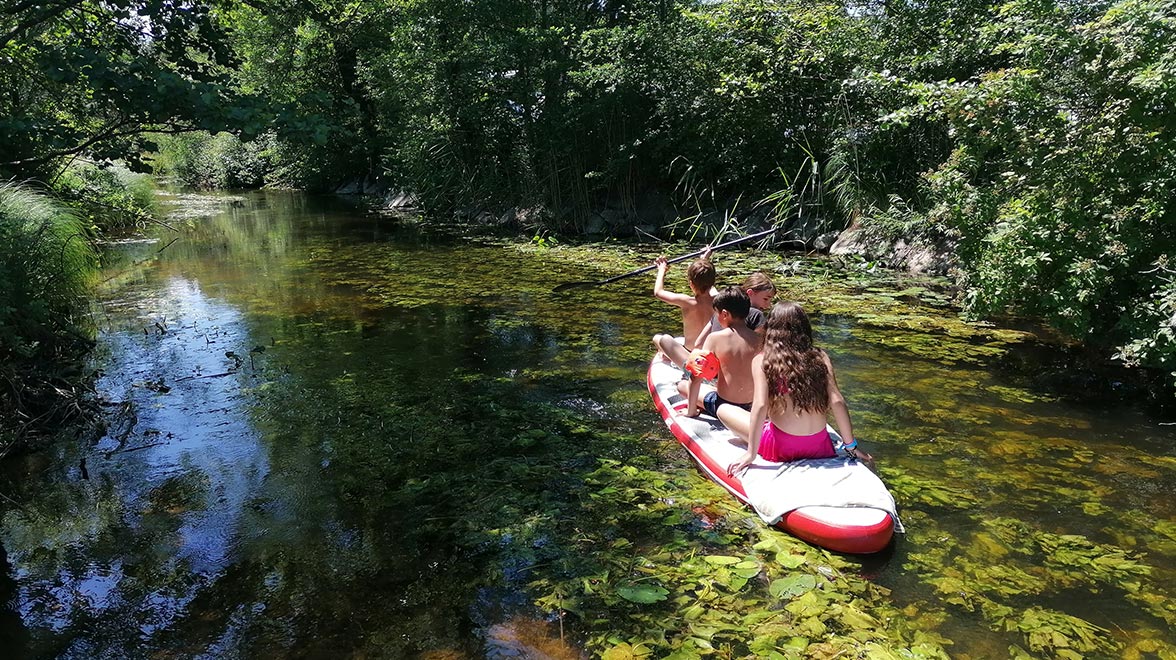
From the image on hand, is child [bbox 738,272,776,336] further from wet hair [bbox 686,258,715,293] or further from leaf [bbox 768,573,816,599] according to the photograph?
leaf [bbox 768,573,816,599]

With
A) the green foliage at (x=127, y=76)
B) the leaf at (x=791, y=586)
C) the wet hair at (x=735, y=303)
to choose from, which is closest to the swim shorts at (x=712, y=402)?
the wet hair at (x=735, y=303)

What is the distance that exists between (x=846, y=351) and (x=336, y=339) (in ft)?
17.5

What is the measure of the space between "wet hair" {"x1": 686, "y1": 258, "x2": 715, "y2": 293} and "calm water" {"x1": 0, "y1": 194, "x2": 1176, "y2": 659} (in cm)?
105

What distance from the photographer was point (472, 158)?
18.1 m

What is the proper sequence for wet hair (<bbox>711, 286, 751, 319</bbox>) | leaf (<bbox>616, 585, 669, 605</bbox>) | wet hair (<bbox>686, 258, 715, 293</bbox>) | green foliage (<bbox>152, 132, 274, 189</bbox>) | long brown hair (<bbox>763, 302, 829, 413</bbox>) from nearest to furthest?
1. leaf (<bbox>616, 585, 669, 605</bbox>)
2. long brown hair (<bbox>763, 302, 829, 413</bbox>)
3. wet hair (<bbox>711, 286, 751, 319</bbox>)
4. wet hair (<bbox>686, 258, 715, 293</bbox>)
5. green foliage (<bbox>152, 132, 274, 189</bbox>)

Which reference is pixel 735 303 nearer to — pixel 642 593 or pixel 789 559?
pixel 789 559

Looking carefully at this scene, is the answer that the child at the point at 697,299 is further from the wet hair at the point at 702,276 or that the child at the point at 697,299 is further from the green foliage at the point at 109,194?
the green foliage at the point at 109,194

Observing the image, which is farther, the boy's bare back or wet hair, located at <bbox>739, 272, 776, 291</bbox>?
wet hair, located at <bbox>739, 272, 776, 291</bbox>

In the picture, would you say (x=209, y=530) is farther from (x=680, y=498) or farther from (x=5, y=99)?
(x=5, y=99)

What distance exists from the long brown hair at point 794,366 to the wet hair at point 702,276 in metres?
1.48

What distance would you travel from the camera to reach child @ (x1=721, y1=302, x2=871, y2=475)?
12.5ft

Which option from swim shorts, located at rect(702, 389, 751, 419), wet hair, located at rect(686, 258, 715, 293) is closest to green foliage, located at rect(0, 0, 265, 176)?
wet hair, located at rect(686, 258, 715, 293)

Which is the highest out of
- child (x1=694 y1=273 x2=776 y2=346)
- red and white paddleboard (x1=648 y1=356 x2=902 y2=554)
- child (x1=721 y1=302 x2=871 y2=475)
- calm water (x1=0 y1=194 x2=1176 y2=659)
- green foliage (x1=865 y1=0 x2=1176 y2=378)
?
green foliage (x1=865 y1=0 x2=1176 y2=378)

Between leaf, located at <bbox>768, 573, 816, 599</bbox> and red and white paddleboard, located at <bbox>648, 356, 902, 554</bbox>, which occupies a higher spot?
red and white paddleboard, located at <bbox>648, 356, 902, 554</bbox>
